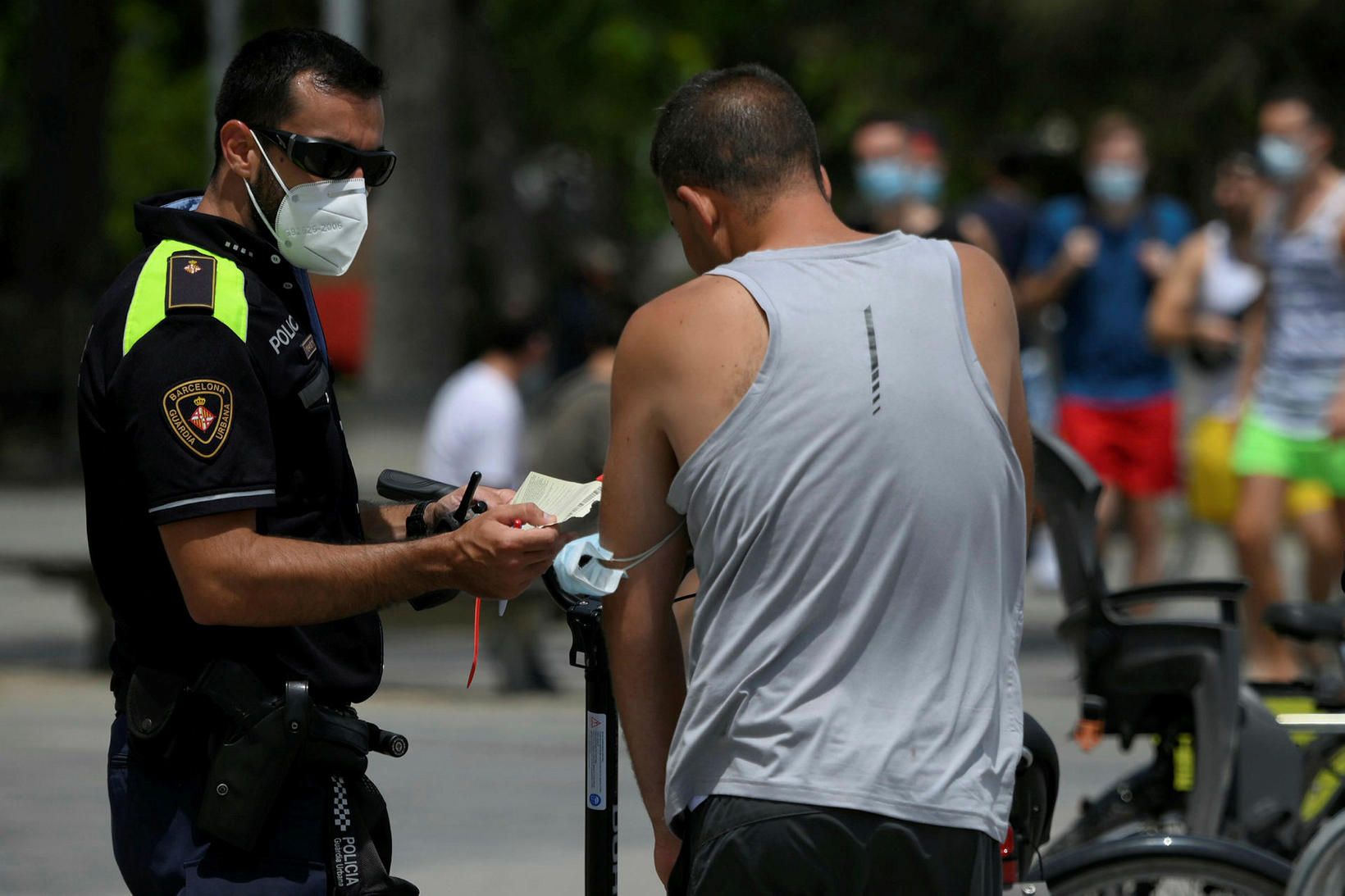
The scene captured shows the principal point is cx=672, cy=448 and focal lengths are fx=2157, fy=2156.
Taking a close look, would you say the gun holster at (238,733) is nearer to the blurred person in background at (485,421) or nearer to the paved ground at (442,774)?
the paved ground at (442,774)

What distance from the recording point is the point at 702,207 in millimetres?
3053

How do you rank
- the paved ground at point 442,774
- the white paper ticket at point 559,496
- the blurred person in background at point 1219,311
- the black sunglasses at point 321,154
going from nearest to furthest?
the white paper ticket at point 559,496 → the black sunglasses at point 321,154 → the paved ground at point 442,774 → the blurred person in background at point 1219,311

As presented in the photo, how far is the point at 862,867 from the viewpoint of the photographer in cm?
→ 287

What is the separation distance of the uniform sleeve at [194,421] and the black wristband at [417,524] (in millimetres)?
475

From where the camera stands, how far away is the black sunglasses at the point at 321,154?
3.20m

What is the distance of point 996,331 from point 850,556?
1.33ft

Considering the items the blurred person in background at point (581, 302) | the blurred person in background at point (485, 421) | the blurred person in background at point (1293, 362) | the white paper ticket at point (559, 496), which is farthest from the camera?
the blurred person in background at point (581, 302)

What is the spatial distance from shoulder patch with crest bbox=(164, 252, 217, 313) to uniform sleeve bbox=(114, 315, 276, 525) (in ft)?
0.07

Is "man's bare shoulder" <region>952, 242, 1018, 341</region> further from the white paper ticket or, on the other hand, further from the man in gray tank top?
the white paper ticket

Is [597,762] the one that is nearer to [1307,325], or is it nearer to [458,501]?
[458,501]

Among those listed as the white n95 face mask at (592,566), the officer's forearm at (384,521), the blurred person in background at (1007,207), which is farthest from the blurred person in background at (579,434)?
the white n95 face mask at (592,566)

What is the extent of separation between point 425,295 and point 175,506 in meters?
15.0

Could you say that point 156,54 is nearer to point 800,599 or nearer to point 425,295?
point 425,295

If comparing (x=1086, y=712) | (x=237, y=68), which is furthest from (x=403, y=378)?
(x=237, y=68)
